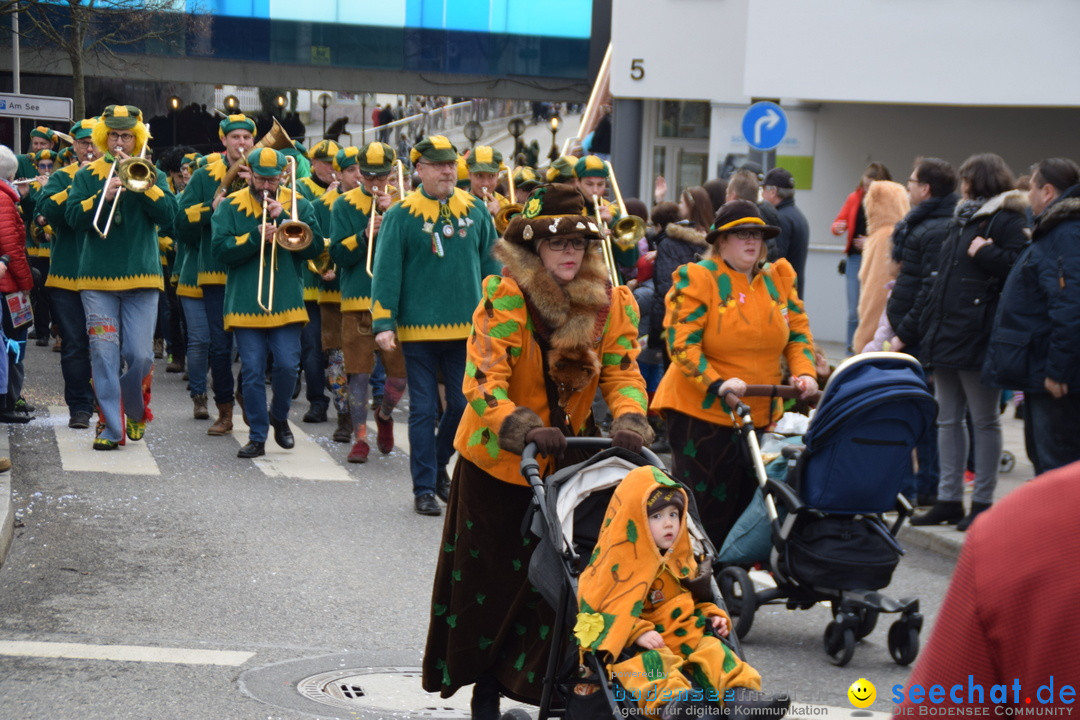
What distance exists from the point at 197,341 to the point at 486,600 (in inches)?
293

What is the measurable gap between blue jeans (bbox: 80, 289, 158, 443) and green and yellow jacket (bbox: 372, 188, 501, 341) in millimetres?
2464

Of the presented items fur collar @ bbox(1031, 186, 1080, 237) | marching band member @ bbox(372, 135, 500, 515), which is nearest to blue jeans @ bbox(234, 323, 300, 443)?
marching band member @ bbox(372, 135, 500, 515)

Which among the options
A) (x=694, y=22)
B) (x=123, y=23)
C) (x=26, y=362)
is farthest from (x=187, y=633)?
(x=123, y=23)

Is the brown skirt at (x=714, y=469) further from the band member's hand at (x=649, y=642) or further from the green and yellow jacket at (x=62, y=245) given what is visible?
the green and yellow jacket at (x=62, y=245)

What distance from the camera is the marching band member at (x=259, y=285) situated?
9977 mm

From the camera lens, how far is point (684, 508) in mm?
4129

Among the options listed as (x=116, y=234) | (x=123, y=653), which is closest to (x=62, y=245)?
(x=116, y=234)

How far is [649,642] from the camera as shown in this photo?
395 centimetres

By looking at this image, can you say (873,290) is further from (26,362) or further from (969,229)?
(26,362)

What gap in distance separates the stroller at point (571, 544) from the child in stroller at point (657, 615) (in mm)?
70

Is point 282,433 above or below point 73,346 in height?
below

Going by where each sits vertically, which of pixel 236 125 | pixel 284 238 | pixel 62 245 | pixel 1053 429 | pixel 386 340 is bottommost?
pixel 1053 429

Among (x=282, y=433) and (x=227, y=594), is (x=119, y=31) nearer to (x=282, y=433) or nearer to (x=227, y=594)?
(x=282, y=433)

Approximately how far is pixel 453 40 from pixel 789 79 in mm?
23188
